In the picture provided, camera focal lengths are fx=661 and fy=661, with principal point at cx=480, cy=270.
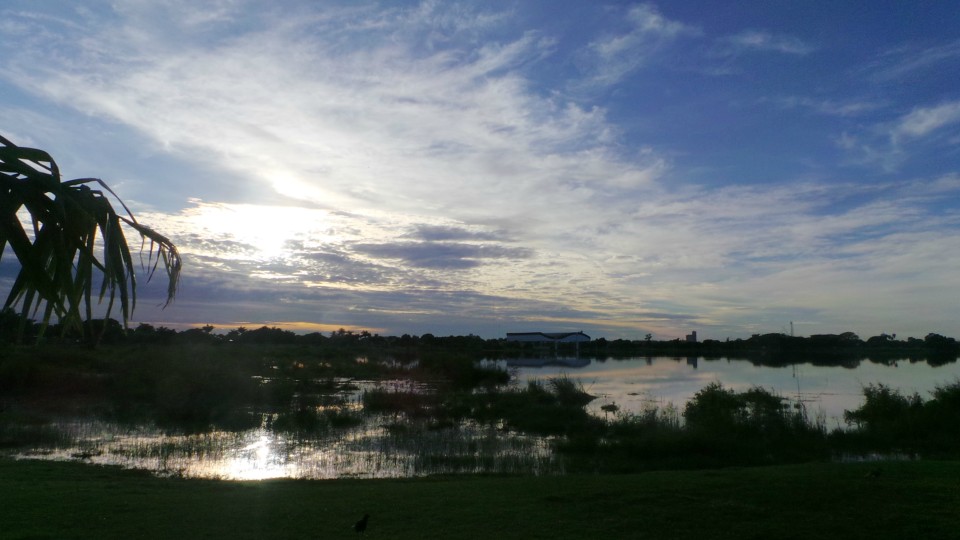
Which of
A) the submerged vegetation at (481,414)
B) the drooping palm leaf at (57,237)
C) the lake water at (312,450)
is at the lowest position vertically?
the lake water at (312,450)

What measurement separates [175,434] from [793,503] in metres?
17.3

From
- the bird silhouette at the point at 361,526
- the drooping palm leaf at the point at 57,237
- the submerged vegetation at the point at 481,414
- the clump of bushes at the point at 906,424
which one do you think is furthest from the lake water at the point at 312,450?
the drooping palm leaf at the point at 57,237

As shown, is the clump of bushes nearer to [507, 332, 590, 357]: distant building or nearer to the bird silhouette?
the bird silhouette

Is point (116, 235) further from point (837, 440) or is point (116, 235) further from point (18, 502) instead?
point (837, 440)

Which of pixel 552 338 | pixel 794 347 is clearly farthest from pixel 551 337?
pixel 794 347

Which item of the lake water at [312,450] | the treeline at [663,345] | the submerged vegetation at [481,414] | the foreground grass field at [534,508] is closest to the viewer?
the foreground grass field at [534,508]

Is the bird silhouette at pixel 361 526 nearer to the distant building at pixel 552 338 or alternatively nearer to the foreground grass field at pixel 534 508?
the foreground grass field at pixel 534 508

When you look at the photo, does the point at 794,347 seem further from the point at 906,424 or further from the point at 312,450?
the point at 312,450

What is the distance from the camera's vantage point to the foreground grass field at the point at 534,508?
22.7 ft

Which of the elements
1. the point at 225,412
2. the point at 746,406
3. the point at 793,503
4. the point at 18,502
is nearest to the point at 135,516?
the point at 18,502

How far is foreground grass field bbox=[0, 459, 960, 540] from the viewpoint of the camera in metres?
6.93

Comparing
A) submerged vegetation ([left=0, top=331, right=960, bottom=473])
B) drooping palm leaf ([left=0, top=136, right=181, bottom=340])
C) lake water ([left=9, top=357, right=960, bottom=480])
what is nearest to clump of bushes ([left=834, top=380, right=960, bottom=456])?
submerged vegetation ([left=0, top=331, right=960, bottom=473])

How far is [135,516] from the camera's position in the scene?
7539 mm

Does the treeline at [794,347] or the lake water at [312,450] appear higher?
the treeline at [794,347]
